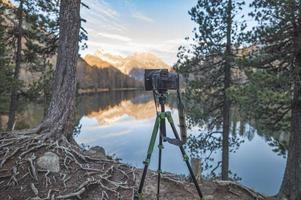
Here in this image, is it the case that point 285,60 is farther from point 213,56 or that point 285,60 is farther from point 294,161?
point 213,56

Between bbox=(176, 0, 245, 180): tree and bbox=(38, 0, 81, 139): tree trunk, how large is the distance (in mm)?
5869

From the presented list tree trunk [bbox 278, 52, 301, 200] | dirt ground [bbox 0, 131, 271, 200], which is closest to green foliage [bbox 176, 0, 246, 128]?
tree trunk [bbox 278, 52, 301, 200]

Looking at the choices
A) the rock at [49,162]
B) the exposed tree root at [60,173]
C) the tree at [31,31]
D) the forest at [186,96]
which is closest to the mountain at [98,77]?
the tree at [31,31]

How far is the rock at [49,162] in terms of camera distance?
441 cm

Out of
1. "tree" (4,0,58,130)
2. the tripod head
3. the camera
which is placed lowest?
the tripod head

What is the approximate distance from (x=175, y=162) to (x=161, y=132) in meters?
14.4

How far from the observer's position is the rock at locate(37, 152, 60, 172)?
174 inches

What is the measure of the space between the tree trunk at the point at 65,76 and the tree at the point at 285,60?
3909mm

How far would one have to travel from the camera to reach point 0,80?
29.3 feet

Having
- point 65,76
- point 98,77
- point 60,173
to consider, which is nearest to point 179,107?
point 60,173

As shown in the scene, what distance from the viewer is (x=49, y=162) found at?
448 cm

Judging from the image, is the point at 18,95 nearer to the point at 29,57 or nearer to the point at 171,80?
the point at 29,57

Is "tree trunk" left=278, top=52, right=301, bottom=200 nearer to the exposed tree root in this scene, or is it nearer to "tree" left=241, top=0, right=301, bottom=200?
"tree" left=241, top=0, right=301, bottom=200

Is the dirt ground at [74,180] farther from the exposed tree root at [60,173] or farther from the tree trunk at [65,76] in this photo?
the tree trunk at [65,76]
